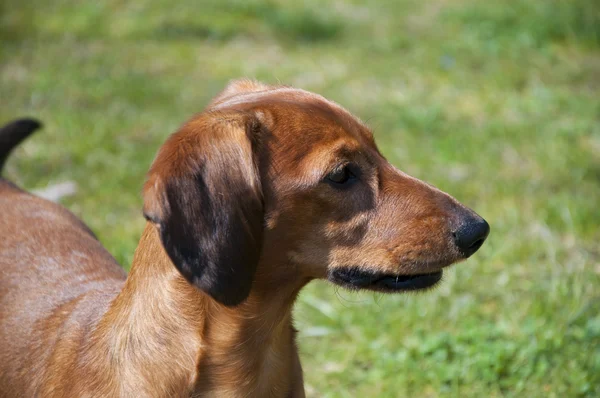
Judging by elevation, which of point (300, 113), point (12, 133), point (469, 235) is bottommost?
point (469, 235)

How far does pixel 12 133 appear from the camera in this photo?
4.01m

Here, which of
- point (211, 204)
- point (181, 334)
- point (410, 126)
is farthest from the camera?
point (410, 126)

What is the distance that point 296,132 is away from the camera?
268 centimetres

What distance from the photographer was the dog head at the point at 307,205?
8.19 ft

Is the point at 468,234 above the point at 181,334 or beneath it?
above

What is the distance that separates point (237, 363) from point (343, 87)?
501cm

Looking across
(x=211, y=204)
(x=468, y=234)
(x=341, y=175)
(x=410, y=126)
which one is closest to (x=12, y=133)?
(x=211, y=204)

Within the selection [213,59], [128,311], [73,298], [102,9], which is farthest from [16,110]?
[128,311]

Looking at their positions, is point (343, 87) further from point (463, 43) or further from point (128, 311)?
point (128, 311)

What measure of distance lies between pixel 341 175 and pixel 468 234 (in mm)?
462

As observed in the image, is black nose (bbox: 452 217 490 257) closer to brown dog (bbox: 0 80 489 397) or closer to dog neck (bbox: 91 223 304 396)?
brown dog (bbox: 0 80 489 397)

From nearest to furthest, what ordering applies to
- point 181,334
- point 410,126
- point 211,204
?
point 211,204 < point 181,334 < point 410,126

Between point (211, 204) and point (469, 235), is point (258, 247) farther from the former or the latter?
point (469, 235)

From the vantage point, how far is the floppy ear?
7.79ft
